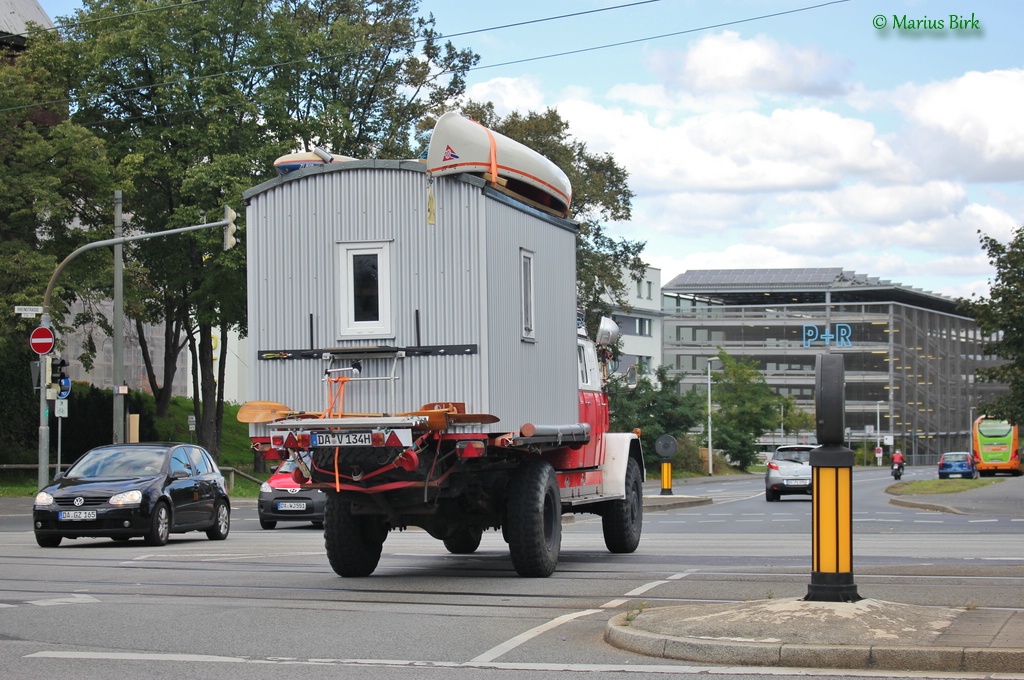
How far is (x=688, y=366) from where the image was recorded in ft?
462

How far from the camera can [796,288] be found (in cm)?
14250

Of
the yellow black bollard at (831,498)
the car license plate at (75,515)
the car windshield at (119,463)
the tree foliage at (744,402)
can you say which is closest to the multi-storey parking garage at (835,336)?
the tree foliage at (744,402)

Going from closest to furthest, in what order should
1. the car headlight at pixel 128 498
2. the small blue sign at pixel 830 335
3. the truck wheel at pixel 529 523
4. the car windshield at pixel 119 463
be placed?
the truck wheel at pixel 529 523 → the car headlight at pixel 128 498 → the car windshield at pixel 119 463 → the small blue sign at pixel 830 335

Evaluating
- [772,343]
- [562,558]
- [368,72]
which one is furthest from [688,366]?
[562,558]

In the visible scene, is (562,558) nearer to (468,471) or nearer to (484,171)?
(468,471)

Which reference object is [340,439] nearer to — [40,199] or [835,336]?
[40,199]

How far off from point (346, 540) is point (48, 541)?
6943mm

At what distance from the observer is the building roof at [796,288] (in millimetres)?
139625

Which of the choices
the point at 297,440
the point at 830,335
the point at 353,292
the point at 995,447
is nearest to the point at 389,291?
the point at 353,292

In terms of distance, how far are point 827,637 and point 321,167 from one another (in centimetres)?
702

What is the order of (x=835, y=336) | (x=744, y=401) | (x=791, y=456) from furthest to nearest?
(x=835, y=336)
(x=744, y=401)
(x=791, y=456)

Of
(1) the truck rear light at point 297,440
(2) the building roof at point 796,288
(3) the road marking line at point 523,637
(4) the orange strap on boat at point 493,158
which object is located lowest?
(3) the road marking line at point 523,637

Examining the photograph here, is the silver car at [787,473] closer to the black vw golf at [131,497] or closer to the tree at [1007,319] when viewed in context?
the tree at [1007,319]

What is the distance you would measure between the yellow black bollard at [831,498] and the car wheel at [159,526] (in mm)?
12019
